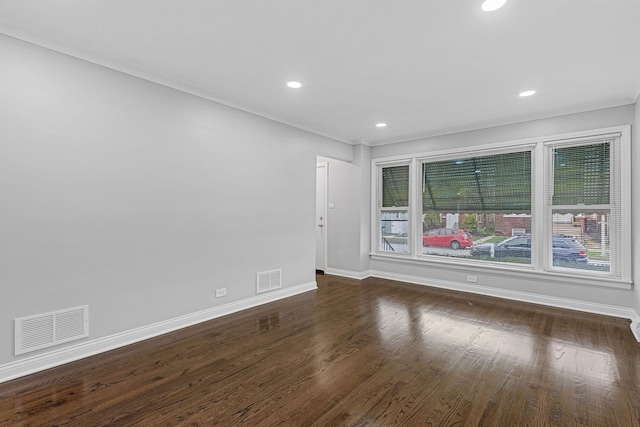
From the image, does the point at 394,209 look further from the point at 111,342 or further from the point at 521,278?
the point at 111,342

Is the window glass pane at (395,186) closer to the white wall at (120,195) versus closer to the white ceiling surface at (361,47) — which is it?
the white ceiling surface at (361,47)

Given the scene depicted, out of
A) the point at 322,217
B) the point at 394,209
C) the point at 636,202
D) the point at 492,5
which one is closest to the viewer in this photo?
the point at 492,5

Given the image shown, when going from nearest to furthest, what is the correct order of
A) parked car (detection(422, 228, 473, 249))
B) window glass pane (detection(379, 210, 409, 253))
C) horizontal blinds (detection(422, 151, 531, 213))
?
horizontal blinds (detection(422, 151, 531, 213))
parked car (detection(422, 228, 473, 249))
window glass pane (detection(379, 210, 409, 253))

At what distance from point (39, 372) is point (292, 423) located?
2097mm

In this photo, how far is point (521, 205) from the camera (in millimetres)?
4605

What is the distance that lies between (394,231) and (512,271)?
2030mm

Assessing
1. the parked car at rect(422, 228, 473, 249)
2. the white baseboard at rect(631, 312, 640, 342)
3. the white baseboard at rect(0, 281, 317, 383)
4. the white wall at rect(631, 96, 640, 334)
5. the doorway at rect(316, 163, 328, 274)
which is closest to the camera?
the white baseboard at rect(0, 281, 317, 383)

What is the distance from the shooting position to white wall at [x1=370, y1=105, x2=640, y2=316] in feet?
12.6

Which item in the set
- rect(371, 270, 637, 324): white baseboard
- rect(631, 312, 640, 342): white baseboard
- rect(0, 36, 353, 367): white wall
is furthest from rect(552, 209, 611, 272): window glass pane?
rect(0, 36, 353, 367): white wall

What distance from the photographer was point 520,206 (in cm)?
461

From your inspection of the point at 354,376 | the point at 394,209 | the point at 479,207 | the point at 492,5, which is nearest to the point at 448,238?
the point at 479,207

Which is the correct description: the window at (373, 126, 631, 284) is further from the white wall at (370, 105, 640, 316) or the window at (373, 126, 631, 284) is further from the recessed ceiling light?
the recessed ceiling light

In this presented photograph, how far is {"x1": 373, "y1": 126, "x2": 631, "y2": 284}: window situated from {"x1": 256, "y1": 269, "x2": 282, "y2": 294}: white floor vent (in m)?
2.34

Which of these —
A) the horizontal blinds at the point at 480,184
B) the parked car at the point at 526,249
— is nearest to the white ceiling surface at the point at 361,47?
the horizontal blinds at the point at 480,184
